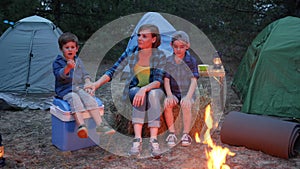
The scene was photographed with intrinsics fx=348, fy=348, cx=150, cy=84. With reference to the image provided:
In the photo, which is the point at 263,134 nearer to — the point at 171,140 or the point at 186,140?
the point at 186,140

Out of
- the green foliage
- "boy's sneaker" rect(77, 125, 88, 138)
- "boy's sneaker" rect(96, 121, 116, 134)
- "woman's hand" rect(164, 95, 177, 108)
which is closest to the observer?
"boy's sneaker" rect(77, 125, 88, 138)

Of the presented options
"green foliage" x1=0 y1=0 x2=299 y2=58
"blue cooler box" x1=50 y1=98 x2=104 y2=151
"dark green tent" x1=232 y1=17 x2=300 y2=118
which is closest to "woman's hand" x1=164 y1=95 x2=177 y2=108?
"blue cooler box" x1=50 y1=98 x2=104 y2=151

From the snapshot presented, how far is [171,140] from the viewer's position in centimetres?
358

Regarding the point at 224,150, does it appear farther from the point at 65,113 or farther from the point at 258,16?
the point at 258,16

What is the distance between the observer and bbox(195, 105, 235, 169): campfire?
277 cm

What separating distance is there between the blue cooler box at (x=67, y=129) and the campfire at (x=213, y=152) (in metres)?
1.15

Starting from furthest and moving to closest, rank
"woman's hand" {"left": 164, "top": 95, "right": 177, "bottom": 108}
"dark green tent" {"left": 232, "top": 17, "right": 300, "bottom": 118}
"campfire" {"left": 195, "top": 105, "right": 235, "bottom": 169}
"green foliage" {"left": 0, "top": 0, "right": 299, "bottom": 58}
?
"green foliage" {"left": 0, "top": 0, "right": 299, "bottom": 58}
"dark green tent" {"left": 232, "top": 17, "right": 300, "bottom": 118}
"woman's hand" {"left": 164, "top": 95, "right": 177, "bottom": 108}
"campfire" {"left": 195, "top": 105, "right": 235, "bottom": 169}

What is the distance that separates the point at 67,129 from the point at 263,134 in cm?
189

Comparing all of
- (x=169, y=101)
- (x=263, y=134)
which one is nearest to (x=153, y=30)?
(x=169, y=101)

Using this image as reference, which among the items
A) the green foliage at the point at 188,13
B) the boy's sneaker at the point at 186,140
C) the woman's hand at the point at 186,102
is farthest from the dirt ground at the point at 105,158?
the green foliage at the point at 188,13

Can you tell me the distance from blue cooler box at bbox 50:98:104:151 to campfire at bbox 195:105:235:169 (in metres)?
1.15

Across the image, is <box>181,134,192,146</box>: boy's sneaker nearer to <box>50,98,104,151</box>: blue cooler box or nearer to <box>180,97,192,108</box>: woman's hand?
<box>180,97,192,108</box>: woman's hand

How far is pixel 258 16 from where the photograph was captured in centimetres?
798

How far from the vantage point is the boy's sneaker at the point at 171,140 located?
3572 mm
